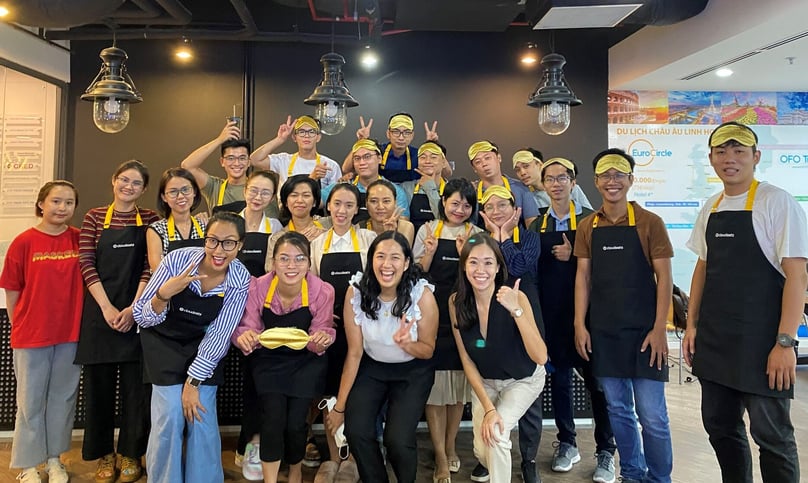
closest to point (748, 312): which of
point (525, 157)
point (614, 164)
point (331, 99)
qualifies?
point (614, 164)

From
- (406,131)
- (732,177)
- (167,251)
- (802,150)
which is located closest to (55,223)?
(167,251)

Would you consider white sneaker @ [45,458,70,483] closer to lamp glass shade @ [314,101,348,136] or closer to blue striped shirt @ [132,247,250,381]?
blue striped shirt @ [132,247,250,381]

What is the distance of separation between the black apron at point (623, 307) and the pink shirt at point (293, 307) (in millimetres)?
1402

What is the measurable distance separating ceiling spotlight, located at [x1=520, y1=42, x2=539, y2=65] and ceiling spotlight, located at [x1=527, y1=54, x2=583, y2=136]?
1614 millimetres

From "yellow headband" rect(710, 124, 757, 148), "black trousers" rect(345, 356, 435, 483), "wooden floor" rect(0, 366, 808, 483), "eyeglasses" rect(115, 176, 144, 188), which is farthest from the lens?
"wooden floor" rect(0, 366, 808, 483)

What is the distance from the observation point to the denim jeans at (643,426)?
2416 millimetres

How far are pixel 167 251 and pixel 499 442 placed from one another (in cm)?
196

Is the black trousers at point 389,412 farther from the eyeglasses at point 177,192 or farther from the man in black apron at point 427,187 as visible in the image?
the eyeglasses at point 177,192

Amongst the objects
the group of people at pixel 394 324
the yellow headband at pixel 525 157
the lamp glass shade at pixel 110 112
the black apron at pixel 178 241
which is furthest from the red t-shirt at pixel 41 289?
the yellow headband at pixel 525 157

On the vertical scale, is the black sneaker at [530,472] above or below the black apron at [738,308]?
below

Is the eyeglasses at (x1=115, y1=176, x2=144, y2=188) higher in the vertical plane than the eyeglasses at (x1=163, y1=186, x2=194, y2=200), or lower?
higher

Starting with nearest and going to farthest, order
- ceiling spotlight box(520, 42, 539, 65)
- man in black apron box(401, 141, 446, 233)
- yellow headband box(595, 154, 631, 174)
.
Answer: yellow headband box(595, 154, 631, 174) < man in black apron box(401, 141, 446, 233) < ceiling spotlight box(520, 42, 539, 65)

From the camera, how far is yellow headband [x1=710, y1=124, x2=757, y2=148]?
211cm

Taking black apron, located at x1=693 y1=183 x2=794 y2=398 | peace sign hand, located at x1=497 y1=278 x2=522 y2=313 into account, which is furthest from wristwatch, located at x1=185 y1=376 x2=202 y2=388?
black apron, located at x1=693 y1=183 x2=794 y2=398
